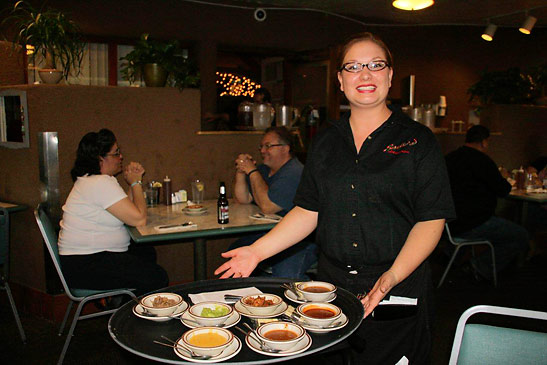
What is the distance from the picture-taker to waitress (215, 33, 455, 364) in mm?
1641

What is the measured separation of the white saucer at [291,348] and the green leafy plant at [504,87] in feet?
18.4

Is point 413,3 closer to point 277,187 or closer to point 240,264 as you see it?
point 277,187

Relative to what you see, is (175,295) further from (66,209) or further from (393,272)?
(66,209)

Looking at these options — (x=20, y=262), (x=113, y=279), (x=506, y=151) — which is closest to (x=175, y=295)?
(x=113, y=279)

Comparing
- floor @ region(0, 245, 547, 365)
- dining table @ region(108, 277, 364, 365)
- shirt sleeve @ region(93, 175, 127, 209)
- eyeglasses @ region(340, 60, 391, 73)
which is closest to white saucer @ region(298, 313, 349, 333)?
dining table @ region(108, 277, 364, 365)

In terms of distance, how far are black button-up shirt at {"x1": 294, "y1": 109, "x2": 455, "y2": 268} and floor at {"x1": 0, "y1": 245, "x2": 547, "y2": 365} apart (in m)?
0.47

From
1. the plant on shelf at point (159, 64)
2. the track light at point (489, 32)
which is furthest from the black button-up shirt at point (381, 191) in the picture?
the track light at point (489, 32)

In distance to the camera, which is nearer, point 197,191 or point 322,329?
point 322,329

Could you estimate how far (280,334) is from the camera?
49.1 inches

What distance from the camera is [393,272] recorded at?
1545 mm

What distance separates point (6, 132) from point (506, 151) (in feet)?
18.3

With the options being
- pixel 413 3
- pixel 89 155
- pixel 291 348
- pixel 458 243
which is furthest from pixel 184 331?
pixel 413 3

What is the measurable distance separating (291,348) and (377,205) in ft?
2.22

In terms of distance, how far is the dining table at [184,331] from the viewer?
115 cm
